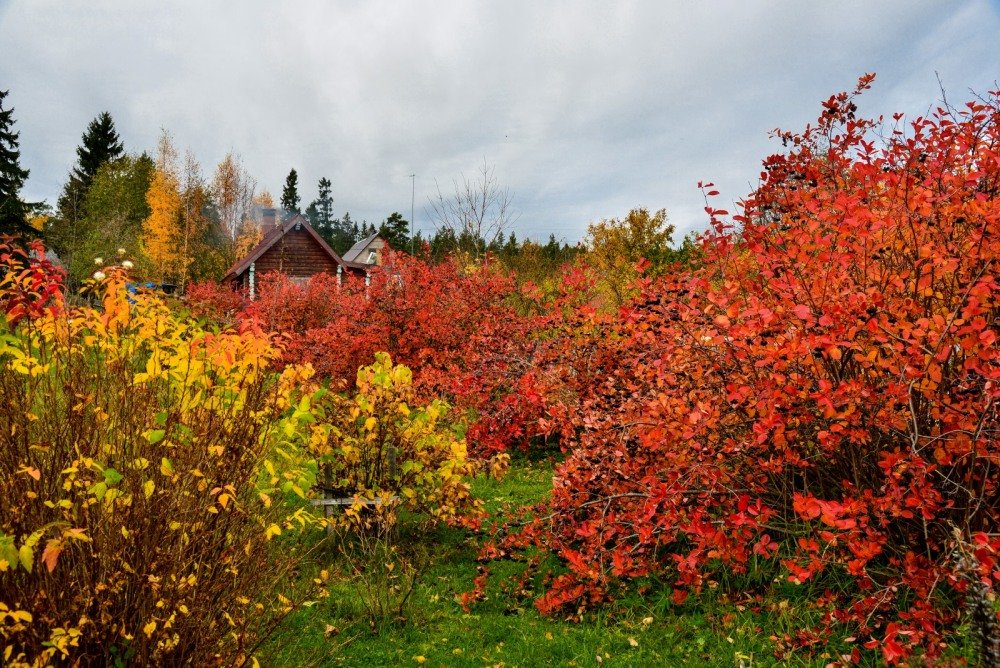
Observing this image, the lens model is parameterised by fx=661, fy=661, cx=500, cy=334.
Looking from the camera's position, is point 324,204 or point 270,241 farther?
point 324,204

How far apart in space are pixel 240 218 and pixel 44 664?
42869 millimetres

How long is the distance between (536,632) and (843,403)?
2.21m

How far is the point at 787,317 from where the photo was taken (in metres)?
3.38

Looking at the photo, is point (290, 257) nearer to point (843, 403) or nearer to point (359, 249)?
point (359, 249)

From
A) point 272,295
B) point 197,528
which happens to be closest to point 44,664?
point 197,528

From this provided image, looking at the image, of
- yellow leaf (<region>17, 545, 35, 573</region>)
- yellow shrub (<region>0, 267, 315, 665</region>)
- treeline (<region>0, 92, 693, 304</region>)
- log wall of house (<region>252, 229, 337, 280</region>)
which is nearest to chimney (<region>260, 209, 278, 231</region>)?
treeline (<region>0, 92, 693, 304</region>)

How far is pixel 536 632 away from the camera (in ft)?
13.1

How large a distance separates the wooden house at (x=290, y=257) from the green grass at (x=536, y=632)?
2420 centimetres

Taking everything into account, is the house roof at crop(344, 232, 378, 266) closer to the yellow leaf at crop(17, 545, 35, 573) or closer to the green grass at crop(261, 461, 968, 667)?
the green grass at crop(261, 461, 968, 667)

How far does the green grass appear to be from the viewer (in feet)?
11.7

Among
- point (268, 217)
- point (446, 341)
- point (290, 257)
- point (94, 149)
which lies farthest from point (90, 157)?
point (446, 341)

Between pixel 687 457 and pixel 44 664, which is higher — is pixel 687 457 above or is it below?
above

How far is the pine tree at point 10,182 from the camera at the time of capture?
28781 mm

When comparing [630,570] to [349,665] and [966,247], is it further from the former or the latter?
[966,247]
